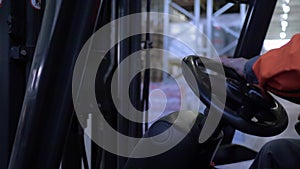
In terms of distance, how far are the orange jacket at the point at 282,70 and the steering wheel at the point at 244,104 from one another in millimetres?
36

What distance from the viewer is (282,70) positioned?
0.76 metres

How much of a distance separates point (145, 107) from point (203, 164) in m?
0.86

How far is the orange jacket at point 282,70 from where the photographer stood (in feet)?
2.48

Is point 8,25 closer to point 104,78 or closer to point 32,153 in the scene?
point 32,153

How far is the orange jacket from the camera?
756mm

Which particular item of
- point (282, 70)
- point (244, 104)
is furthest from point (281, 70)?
point (244, 104)

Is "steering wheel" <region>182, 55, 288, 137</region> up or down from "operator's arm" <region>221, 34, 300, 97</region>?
down

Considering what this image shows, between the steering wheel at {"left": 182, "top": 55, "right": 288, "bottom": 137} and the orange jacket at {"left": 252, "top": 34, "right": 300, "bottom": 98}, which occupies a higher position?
the orange jacket at {"left": 252, "top": 34, "right": 300, "bottom": 98}

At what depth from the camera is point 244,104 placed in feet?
2.61

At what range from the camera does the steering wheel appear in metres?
0.79

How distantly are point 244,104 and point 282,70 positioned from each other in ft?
0.34

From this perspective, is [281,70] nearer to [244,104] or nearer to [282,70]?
[282,70]

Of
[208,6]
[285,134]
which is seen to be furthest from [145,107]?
[208,6]

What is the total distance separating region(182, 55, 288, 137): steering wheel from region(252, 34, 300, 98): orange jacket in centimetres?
4
